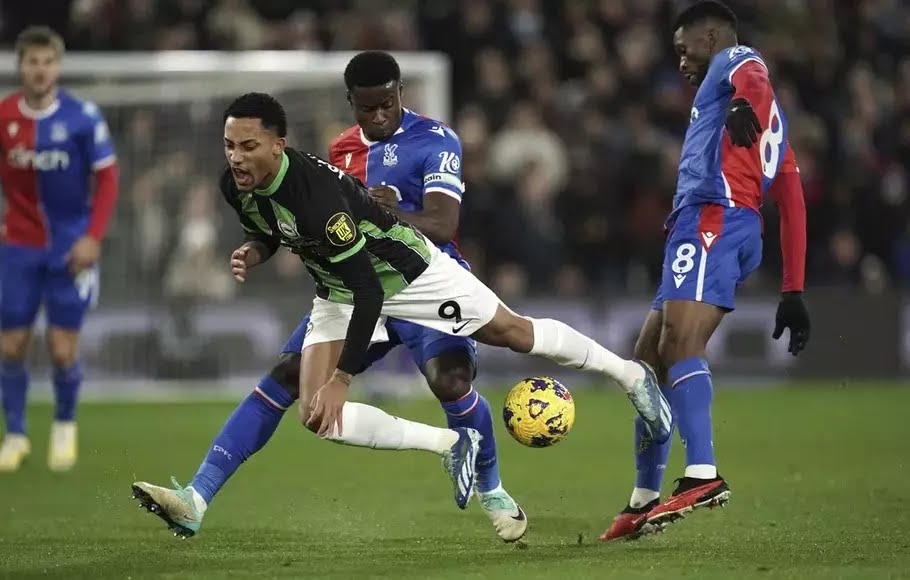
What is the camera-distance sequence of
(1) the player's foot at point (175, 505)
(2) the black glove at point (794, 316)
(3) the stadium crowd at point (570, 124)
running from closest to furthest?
(1) the player's foot at point (175, 505) < (2) the black glove at point (794, 316) < (3) the stadium crowd at point (570, 124)

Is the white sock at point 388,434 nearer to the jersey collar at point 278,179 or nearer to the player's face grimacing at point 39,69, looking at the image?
the jersey collar at point 278,179

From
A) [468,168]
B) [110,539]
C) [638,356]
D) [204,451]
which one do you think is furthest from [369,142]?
[468,168]

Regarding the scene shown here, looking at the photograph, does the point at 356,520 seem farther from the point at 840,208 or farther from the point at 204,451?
the point at 840,208

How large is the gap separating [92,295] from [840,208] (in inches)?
377

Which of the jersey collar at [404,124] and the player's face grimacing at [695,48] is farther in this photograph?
the jersey collar at [404,124]

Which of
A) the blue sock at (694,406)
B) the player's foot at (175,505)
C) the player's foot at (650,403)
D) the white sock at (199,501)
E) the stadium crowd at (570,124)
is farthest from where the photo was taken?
the stadium crowd at (570,124)


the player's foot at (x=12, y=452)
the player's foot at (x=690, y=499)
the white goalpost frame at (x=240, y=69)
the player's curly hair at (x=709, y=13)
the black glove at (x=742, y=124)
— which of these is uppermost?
the white goalpost frame at (x=240, y=69)

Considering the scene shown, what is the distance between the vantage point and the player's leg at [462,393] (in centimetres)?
673

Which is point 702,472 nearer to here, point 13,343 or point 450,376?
point 450,376

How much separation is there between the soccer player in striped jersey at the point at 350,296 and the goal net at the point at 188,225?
27.4 feet

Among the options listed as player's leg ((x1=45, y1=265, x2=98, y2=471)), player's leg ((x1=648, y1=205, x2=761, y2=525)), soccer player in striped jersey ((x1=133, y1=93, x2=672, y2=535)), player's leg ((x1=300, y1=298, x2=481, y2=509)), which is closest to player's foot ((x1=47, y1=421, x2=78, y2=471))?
player's leg ((x1=45, y1=265, x2=98, y2=471))

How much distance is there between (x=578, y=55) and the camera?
58.5 feet

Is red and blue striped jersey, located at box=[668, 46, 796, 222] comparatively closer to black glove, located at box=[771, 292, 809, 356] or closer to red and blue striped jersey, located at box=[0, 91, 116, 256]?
black glove, located at box=[771, 292, 809, 356]

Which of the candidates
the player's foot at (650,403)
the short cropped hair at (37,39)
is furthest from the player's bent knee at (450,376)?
the short cropped hair at (37,39)
